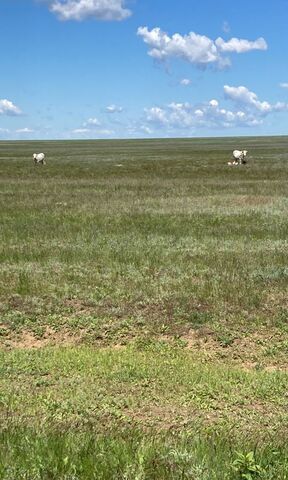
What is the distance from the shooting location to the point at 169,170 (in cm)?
4506

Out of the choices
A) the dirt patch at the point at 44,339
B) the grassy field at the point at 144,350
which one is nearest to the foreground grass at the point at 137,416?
the grassy field at the point at 144,350

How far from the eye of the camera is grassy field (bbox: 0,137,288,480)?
444 cm

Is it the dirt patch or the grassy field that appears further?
the dirt patch

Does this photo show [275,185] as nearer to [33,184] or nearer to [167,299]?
[33,184]

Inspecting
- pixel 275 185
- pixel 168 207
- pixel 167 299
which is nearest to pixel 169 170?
pixel 275 185

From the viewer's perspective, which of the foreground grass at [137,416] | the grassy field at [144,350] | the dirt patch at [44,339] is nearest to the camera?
the foreground grass at [137,416]

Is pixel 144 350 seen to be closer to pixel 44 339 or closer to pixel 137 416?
pixel 44 339

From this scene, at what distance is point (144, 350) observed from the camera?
901 cm

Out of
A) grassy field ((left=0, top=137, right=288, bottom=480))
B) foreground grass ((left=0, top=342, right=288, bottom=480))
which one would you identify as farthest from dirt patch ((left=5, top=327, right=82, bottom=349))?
foreground grass ((left=0, top=342, right=288, bottom=480))

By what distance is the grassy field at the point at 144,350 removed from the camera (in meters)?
4.44

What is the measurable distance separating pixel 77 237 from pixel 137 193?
12392mm

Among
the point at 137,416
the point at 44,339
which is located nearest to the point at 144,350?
the point at 44,339

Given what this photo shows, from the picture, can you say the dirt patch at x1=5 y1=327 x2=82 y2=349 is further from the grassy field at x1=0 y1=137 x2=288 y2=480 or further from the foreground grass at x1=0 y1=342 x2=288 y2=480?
the foreground grass at x1=0 y1=342 x2=288 y2=480

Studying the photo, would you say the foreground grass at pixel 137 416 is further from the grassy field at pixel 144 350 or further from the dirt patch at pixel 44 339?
the dirt patch at pixel 44 339
